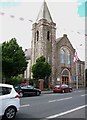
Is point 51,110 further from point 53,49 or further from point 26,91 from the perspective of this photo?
point 53,49

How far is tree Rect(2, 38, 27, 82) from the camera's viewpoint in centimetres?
3190

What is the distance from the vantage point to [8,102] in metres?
9.22

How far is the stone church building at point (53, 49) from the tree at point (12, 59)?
15949 mm

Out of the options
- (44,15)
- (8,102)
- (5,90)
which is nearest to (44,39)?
(44,15)

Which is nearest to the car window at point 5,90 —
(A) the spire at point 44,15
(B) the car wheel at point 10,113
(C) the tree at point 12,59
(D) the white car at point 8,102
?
(D) the white car at point 8,102

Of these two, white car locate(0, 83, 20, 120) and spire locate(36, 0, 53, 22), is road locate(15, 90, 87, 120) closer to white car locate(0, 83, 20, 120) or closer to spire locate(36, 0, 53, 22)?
white car locate(0, 83, 20, 120)

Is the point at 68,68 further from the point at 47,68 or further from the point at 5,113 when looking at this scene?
the point at 5,113

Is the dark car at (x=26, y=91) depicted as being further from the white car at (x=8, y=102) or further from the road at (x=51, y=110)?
the white car at (x=8, y=102)

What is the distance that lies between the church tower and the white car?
40.2 m

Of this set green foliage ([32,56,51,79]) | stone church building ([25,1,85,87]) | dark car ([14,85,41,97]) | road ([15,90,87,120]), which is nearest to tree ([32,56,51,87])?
green foliage ([32,56,51,79])

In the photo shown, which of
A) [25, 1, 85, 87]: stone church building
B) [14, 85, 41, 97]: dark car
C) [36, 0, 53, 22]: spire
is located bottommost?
[14, 85, 41, 97]: dark car

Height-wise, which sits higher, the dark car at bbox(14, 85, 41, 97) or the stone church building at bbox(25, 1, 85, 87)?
the stone church building at bbox(25, 1, 85, 87)

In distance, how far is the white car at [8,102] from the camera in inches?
356

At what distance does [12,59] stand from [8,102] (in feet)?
75.9
